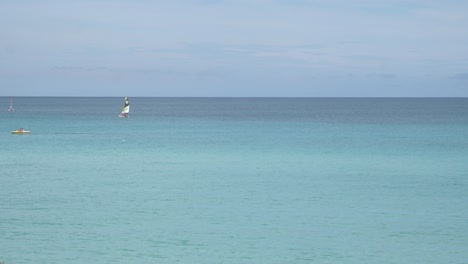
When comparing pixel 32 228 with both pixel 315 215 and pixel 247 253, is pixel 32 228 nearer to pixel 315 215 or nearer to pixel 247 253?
pixel 247 253

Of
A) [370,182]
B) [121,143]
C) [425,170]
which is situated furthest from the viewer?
[121,143]

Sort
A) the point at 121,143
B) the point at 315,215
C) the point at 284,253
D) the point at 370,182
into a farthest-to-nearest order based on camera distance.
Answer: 1. the point at 121,143
2. the point at 370,182
3. the point at 315,215
4. the point at 284,253

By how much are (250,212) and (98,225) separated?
6.44 metres

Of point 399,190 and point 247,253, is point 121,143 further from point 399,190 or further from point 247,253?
point 247,253

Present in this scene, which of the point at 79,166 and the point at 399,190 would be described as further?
the point at 79,166

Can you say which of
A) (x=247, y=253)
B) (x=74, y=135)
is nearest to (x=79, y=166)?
(x=247, y=253)

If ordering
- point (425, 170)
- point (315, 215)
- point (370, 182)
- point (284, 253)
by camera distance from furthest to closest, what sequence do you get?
point (425, 170), point (370, 182), point (315, 215), point (284, 253)

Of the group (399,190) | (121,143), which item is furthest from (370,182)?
(121,143)

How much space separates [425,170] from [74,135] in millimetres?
43205

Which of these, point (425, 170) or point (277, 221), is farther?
point (425, 170)

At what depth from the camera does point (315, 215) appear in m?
30.7

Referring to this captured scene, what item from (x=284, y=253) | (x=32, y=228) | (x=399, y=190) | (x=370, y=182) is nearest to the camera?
(x=284, y=253)

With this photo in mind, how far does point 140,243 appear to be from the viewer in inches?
1017

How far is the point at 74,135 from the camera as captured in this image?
7844 centimetres
